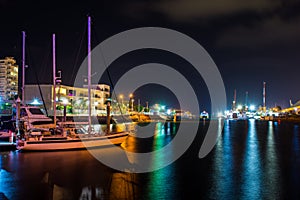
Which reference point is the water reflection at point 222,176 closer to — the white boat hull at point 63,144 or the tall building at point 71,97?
the white boat hull at point 63,144

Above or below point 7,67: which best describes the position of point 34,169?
below

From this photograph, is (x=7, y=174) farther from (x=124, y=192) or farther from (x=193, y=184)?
(x=193, y=184)

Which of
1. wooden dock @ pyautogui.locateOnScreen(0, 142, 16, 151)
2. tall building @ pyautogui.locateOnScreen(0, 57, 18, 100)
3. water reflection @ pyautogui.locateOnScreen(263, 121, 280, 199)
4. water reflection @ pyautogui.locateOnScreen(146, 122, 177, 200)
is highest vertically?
tall building @ pyautogui.locateOnScreen(0, 57, 18, 100)

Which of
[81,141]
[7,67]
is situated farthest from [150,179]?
[7,67]

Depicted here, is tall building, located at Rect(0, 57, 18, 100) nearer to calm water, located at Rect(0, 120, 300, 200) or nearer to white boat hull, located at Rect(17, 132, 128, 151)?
white boat hull, located at Rect(17, 132, 128, 151)

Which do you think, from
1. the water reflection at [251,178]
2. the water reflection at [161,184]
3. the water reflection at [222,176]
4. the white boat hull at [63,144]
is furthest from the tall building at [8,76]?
the water reflection at [161,184]

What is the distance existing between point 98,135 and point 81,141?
7.48 feet

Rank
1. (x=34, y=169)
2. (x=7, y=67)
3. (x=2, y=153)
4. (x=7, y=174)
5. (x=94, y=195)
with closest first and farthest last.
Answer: (x=94, y=195), (x=7, y=174), (x=34, y=169), (x=2, y=153), (x=7, y=67)

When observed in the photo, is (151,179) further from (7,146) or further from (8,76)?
(8,76)

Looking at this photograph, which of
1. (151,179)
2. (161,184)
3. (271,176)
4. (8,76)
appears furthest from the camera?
(8,76)

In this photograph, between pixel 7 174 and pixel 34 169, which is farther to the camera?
pixel 34 169

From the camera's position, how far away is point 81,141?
2481cm

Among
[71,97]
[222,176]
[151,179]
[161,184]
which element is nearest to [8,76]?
[71,97]

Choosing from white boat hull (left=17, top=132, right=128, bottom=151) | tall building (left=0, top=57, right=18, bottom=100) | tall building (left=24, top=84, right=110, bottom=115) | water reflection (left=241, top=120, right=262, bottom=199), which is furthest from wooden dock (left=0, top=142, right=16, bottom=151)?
tall building (left=0, top=57, right=18, bottom=100)
